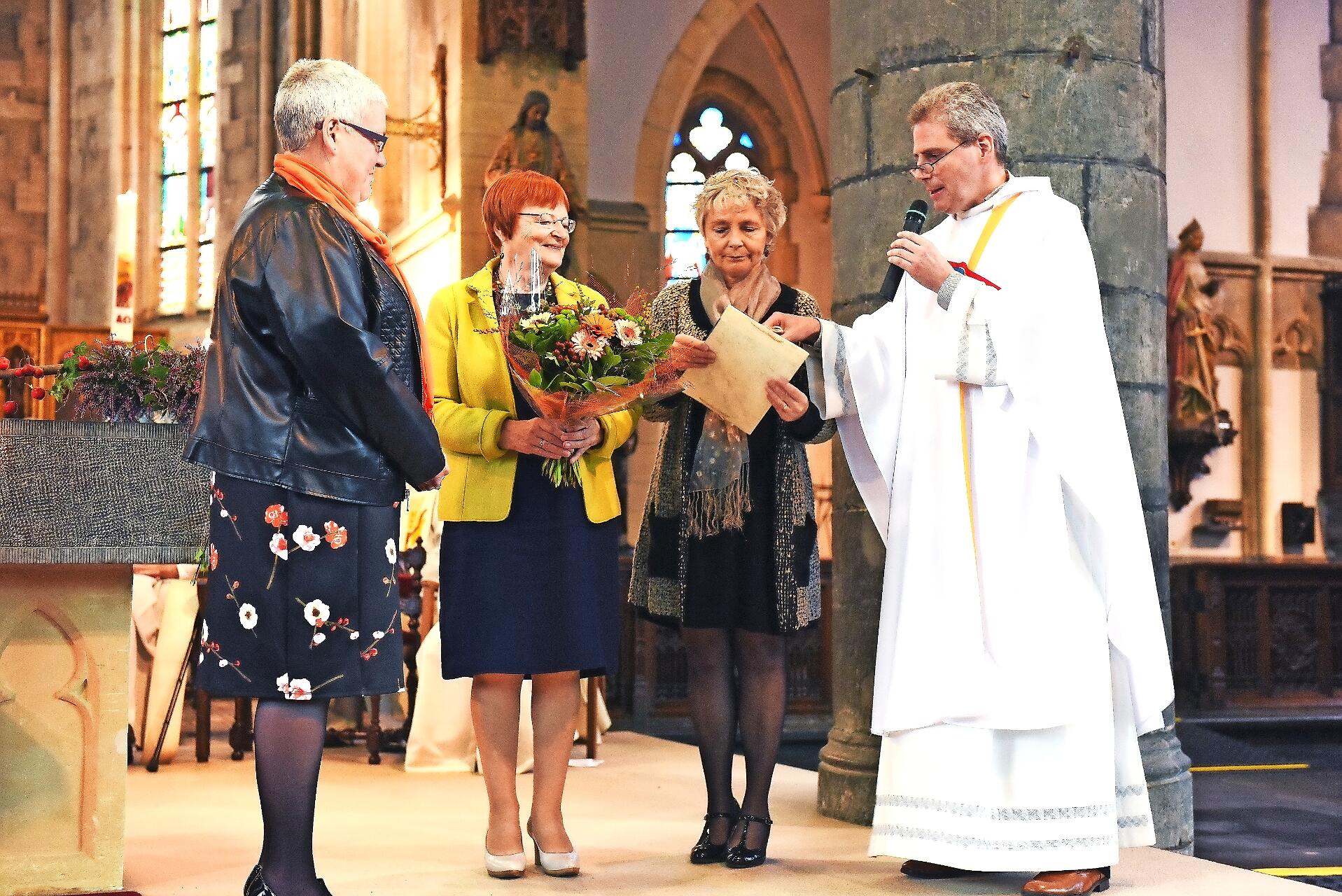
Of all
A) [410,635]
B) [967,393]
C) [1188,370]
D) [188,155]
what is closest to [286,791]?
[967,393]

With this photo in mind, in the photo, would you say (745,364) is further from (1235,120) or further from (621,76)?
(1235,120)

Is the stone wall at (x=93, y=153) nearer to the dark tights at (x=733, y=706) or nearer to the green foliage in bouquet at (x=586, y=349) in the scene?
the dark tights at (x=733, y=706)

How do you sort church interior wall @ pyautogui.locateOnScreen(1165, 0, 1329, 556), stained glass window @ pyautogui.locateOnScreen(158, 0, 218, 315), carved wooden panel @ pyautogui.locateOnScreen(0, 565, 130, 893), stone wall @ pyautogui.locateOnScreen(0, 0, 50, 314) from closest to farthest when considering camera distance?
carved wooden panel @ pyautogui.locateOnScreen(0, 565, 130, 893) < church interior wall @ pyautogui.locateOnScreen(1165, 0, 1329, 556) < stained glass window @ pyautogui.locateOnScreen(158, 0, 218, 315) < stone wall @ pyautogui.locateOnScreen(0, 0, 50, 314)

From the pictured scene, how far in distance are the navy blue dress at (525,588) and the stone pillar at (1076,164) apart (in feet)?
4.08

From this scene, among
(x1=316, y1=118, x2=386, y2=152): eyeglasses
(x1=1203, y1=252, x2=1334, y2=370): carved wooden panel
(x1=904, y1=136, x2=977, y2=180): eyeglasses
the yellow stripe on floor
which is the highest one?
(x1=1203, y1=252, x2=1334, y2=370): carved wooden panel

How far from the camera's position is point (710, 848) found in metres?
4.03

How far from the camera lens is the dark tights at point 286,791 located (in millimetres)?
3035

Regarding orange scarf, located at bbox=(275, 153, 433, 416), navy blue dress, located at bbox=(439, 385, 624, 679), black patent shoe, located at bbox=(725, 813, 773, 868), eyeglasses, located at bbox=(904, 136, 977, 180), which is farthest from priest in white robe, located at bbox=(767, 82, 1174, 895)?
orange scarf, located at bbox=(275, 153, 433, 416)

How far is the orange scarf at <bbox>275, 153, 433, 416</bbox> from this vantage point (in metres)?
3.14

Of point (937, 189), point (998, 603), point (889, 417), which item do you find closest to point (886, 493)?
point (889, 417)

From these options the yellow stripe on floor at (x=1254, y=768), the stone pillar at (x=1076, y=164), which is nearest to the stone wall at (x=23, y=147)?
the yellow stripe on floor at (x=1254, y=768)

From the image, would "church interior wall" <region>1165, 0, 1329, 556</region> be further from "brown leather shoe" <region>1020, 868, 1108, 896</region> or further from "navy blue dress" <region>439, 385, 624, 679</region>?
"navy blue dress" <region>439, 385, 624, 679</region>

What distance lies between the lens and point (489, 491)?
390 centimetres

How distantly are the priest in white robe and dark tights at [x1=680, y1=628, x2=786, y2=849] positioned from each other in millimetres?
285
